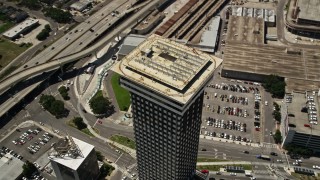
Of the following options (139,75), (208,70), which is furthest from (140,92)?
(208,70)

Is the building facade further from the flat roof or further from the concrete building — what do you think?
the flat roof

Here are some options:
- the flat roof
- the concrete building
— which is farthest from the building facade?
the flat roof

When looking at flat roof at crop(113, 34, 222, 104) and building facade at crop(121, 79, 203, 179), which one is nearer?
flat roof at crop(113, 34, 222, 104)

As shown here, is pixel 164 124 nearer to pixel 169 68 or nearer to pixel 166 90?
pixel 166 90

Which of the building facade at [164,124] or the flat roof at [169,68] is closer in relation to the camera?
the flat roof at [169,68]

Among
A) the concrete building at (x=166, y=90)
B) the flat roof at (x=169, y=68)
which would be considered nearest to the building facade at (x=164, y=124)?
the concrete building at (x=166, y=90)

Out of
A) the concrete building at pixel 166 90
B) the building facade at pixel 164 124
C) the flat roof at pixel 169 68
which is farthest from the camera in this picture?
the building facade at pixel 164 124

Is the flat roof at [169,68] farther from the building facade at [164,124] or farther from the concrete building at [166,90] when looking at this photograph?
the building facade at [164,124]

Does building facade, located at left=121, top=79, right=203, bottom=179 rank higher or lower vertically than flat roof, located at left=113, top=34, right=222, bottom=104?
lower
